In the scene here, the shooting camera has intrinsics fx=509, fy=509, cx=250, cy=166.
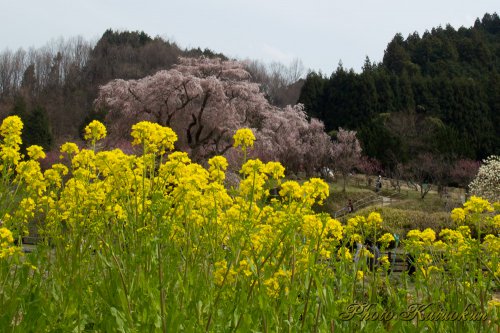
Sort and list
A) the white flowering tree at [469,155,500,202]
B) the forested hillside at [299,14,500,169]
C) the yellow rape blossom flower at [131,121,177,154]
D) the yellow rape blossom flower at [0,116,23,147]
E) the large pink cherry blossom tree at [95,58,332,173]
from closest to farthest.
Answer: the yellow rape blossom flower at [131,121,177,154] < the yellow rape blossom flower at [0,116,23,147] < the large pink cherry blossom tree at [95,58,332,173] < the white flowering tree at [469,155,500,202] < the forested hillside at [299,14,500,169]

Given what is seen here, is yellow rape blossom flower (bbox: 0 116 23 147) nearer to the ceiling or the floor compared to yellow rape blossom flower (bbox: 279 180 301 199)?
nearer to the ceiling

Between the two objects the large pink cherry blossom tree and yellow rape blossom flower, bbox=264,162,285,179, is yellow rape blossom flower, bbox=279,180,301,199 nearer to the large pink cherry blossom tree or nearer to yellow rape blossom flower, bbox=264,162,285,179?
yellow rape blossom flower, bbox=264,162,285,179

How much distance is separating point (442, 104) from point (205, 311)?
164 ft

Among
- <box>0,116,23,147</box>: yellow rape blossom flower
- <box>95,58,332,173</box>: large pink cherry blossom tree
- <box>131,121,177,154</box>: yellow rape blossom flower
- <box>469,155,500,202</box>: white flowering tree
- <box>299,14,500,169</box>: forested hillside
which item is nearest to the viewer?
<box>131,121,177,154</box>: yellow rape blossom flower

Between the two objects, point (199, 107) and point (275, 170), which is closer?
point (275, 170)

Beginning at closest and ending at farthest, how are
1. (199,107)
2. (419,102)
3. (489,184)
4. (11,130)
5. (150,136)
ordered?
1. (150,136)
2. (11,130)
3. (199,107)
4. (489,184)
5. (419,102)

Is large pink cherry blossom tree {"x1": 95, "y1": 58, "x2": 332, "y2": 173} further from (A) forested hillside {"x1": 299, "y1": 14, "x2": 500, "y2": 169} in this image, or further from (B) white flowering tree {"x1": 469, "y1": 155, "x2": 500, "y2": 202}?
(A) forested hillside {"x1": 299, "y1": 14, "x2": 500, "y2": 169}

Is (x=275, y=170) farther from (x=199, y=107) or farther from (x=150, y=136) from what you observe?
(x=199, y=107)

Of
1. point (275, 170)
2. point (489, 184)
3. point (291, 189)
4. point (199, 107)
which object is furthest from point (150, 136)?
point (489, 184)

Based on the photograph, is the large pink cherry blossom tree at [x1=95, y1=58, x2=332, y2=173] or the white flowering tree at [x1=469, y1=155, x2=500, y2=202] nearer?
the large pink cherry blossom tree at [x1=95, y1=58, x2=332, y2=173]

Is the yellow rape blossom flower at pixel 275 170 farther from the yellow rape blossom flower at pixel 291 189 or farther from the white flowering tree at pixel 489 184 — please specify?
the white flowering tree at pixel 489 184

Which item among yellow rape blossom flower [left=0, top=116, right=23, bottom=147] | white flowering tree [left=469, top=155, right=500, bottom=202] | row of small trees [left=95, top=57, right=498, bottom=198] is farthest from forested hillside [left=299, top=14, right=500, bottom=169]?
yellow rape blossom flower [left=0, top=116, right=23, bottom=147]

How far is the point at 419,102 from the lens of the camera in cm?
4959

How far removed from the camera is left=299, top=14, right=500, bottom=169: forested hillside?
3909 centimetres
